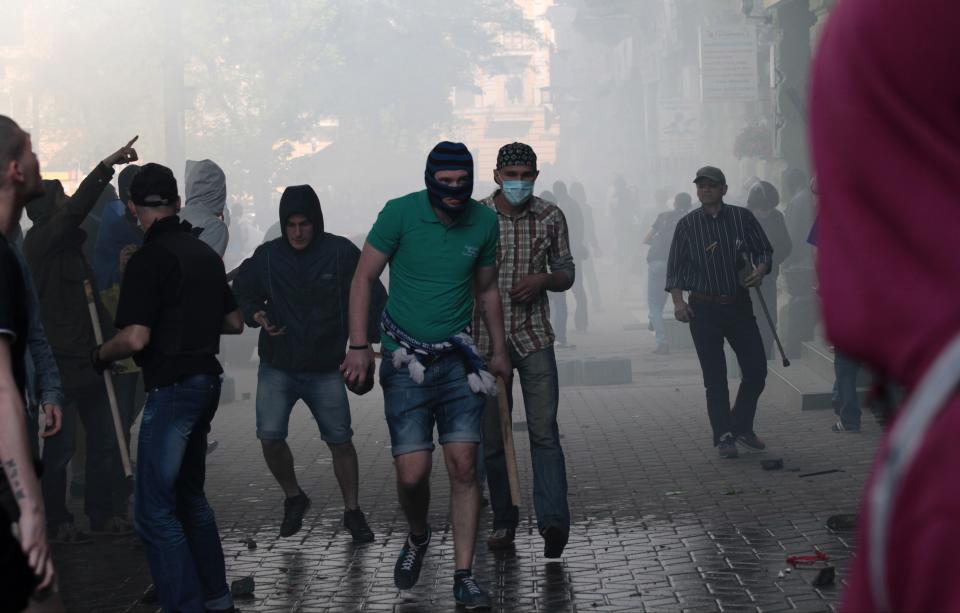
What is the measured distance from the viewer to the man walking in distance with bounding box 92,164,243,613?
5766mm

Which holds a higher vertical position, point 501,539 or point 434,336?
point 434,336

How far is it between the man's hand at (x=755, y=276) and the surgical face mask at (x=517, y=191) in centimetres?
329

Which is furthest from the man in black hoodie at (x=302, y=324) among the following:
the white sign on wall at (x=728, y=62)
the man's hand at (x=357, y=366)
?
the white sign on wall at (x=728, y=62)

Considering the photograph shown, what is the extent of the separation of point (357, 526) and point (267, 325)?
1.13 meters

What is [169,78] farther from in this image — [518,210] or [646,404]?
[518,210]

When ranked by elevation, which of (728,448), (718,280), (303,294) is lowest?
(728,448)

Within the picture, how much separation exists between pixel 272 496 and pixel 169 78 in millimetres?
18437

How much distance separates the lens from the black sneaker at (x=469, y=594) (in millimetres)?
6402

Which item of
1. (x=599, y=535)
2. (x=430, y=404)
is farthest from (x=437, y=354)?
(x=599, y=535)

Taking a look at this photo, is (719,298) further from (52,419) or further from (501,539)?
(52,419)

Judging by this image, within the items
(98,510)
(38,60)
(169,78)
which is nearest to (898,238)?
(98,510)

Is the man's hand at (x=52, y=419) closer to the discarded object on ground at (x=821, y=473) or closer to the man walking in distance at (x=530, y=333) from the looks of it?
the man walking in distance at (x=530, y=333)

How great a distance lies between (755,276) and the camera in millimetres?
10688

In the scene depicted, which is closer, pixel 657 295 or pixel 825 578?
pixel 825 578
